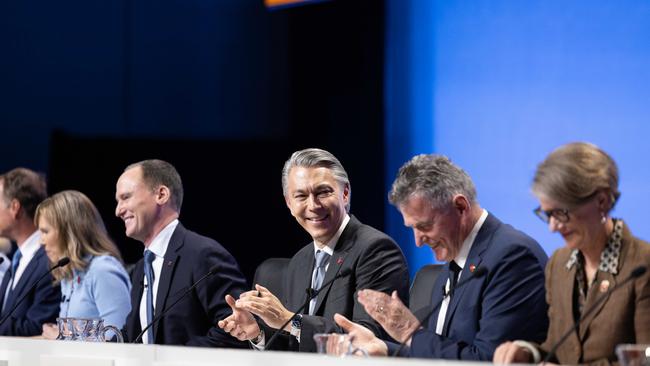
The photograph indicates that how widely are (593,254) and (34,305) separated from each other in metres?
3.00

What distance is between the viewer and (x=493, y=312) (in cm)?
313

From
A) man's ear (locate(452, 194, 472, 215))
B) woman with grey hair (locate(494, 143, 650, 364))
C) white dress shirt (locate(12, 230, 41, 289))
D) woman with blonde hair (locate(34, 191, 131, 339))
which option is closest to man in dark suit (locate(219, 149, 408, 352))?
man's ear (locate(452, 194, 472, 215))

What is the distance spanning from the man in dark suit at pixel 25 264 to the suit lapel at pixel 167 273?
896 millimetres

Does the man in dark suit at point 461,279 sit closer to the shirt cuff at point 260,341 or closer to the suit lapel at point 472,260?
the suit lapel at point 472,260

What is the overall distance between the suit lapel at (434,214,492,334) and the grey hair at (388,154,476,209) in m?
0.11

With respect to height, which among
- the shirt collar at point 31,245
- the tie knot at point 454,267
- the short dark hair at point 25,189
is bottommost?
the shirt collar at point 31,245

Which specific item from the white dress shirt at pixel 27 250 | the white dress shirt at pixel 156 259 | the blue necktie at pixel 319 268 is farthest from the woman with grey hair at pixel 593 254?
the white dress shirt at pixel 27 250

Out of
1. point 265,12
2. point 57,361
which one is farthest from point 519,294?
point 265,12

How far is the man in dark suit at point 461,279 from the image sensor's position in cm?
311

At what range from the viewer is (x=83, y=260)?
4.73 metres

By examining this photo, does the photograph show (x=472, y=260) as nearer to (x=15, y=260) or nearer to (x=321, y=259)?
(x=321, y=259)

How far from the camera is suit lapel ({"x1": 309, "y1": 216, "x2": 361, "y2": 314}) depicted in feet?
12.3

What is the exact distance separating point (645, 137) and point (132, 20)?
359 cm

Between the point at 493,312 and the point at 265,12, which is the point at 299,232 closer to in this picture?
the point at 265,12
